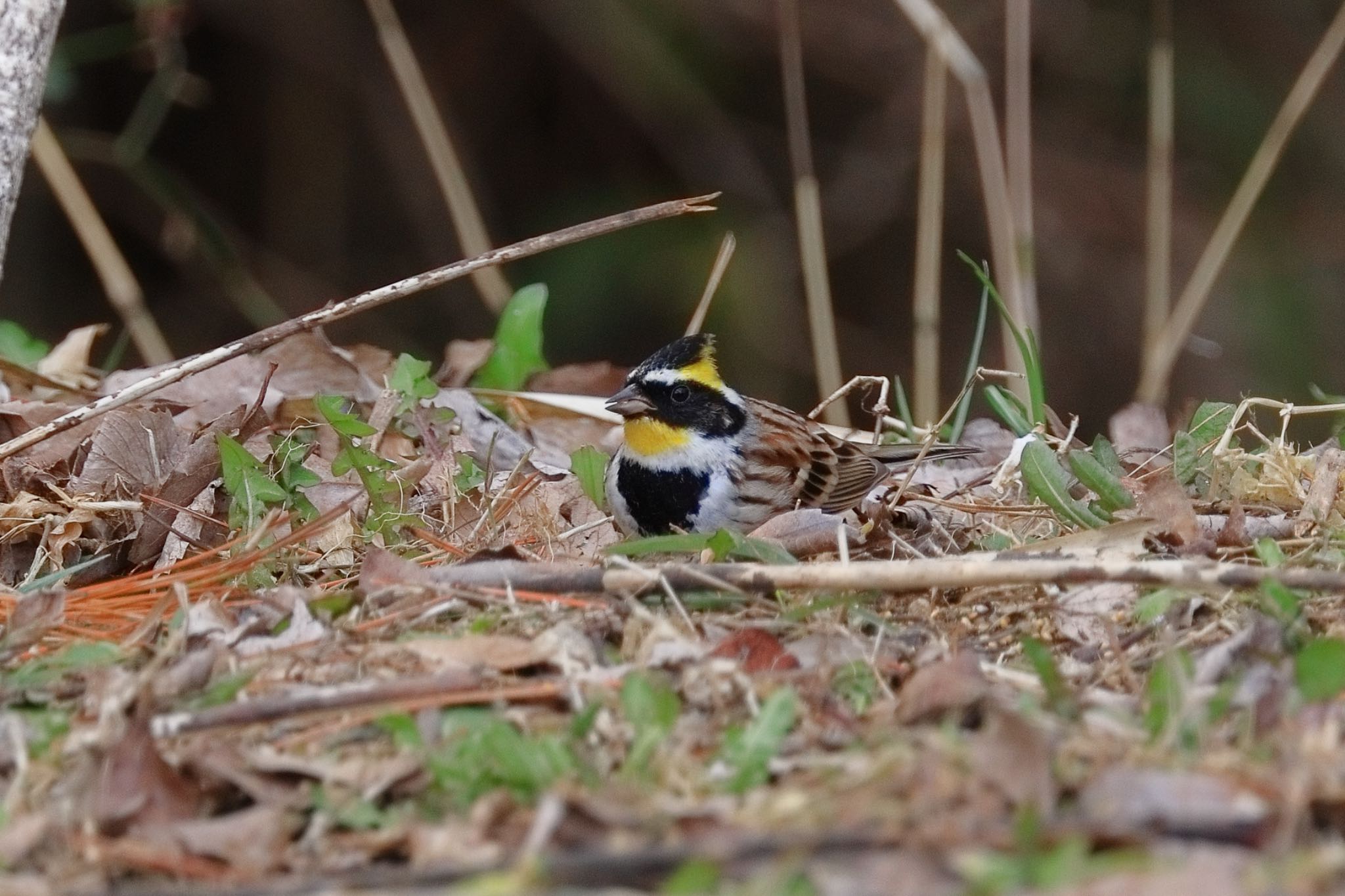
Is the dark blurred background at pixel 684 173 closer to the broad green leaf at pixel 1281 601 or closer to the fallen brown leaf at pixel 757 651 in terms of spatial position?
the fallen brown leaf at pixel 757 651

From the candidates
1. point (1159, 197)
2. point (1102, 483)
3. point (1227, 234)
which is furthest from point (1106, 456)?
point (1159, 197)

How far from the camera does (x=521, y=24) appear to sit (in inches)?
384

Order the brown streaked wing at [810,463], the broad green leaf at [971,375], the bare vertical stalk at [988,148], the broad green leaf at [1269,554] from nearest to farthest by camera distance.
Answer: the broad green leaf at [1269,554], the broad green leaf at [971,375], the brown streaked wing at [810,463], the bare vertical stalk at [988,148]

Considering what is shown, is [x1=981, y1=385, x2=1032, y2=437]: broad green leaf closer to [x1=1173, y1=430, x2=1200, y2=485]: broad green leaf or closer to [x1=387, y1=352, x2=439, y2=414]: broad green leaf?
[x1=1173, y1=430, x2=1200, y2=485]: broad green leaf

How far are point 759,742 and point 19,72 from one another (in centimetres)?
248

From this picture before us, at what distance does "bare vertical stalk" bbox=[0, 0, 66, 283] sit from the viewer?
3.92 meters

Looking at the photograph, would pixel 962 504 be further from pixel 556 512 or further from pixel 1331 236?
pixel 1331 236

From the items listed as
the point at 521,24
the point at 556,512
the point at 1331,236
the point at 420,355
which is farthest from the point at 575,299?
the point at 556,512

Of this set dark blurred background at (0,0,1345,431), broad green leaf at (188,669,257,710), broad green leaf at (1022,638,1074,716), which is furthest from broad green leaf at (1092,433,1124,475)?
dark blurred background at (0,0,1345,431)

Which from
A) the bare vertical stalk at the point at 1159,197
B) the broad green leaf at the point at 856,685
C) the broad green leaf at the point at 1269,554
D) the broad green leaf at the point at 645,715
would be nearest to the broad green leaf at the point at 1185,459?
the broad green leaf at the point at 1269,554

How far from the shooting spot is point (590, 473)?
4469mm

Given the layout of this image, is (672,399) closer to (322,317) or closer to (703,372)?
(703,372)

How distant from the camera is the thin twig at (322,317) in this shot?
3.80 metres

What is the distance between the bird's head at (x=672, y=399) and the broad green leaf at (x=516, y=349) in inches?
31.0
